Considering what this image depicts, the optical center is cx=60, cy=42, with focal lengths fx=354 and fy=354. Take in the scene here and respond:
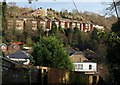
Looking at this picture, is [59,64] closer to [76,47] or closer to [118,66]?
[118,66]

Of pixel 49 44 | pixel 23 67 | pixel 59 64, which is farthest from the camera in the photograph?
pixel 49 44

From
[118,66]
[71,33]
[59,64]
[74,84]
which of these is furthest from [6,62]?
[71,33]

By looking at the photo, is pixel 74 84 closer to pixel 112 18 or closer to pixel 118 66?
pixel 118 66

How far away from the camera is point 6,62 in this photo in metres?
7.64

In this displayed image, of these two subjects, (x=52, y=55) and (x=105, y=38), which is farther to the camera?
(x=52, y=55)

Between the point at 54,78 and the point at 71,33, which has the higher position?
the point at 71,33

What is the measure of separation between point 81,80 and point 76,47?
4685cm

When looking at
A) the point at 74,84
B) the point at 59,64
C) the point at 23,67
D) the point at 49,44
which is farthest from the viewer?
the point at 49,44

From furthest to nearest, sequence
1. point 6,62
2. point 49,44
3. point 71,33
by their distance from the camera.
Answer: point 71,33
point 49,44
point 6,62

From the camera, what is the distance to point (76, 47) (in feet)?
198

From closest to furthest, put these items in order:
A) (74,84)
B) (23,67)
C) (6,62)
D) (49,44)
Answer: (6,62) → (23,67) → (74,84) → (49,44)

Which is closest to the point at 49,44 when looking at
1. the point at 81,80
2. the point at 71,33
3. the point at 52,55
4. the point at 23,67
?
the point at 52,55

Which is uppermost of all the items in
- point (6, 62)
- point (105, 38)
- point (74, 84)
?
point (105, 38)

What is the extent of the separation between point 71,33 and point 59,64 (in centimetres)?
3260
